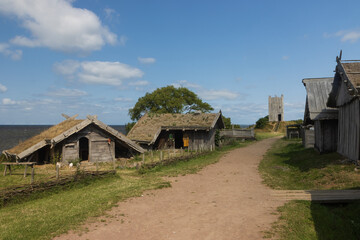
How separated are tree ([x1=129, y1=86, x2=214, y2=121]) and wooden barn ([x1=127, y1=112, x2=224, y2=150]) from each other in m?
19.3

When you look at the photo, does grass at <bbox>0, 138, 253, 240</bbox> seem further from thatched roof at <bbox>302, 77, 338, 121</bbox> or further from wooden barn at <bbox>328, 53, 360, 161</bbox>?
thatched roof at <bbox>302, 77, 338, 121</bbox>

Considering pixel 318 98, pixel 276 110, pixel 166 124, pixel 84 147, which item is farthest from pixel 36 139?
pixel 276 110

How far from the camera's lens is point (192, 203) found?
10.1m

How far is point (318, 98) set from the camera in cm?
2158

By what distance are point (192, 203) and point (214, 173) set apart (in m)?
6.55

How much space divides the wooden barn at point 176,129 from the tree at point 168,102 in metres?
19.3

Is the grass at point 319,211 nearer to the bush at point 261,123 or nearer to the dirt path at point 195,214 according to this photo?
the dirt path at point 195,214

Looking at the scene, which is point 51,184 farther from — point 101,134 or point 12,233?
point 101,134

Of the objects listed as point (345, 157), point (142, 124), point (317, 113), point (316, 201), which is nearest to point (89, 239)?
point (316, 201)

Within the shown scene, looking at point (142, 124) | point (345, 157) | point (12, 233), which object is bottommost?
point (12, 233)

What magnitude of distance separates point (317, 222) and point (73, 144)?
55.1 ft

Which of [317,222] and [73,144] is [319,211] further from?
[73,144]

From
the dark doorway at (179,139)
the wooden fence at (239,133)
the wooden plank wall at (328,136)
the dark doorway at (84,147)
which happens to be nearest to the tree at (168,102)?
the wooden fence at (239,133)

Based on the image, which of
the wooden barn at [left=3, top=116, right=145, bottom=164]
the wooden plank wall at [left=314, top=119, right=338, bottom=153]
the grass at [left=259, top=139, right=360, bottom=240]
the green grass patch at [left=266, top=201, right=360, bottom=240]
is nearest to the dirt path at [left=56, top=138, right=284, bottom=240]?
the green grass patch at [left=266, top=201, right=360, bottom=240]
